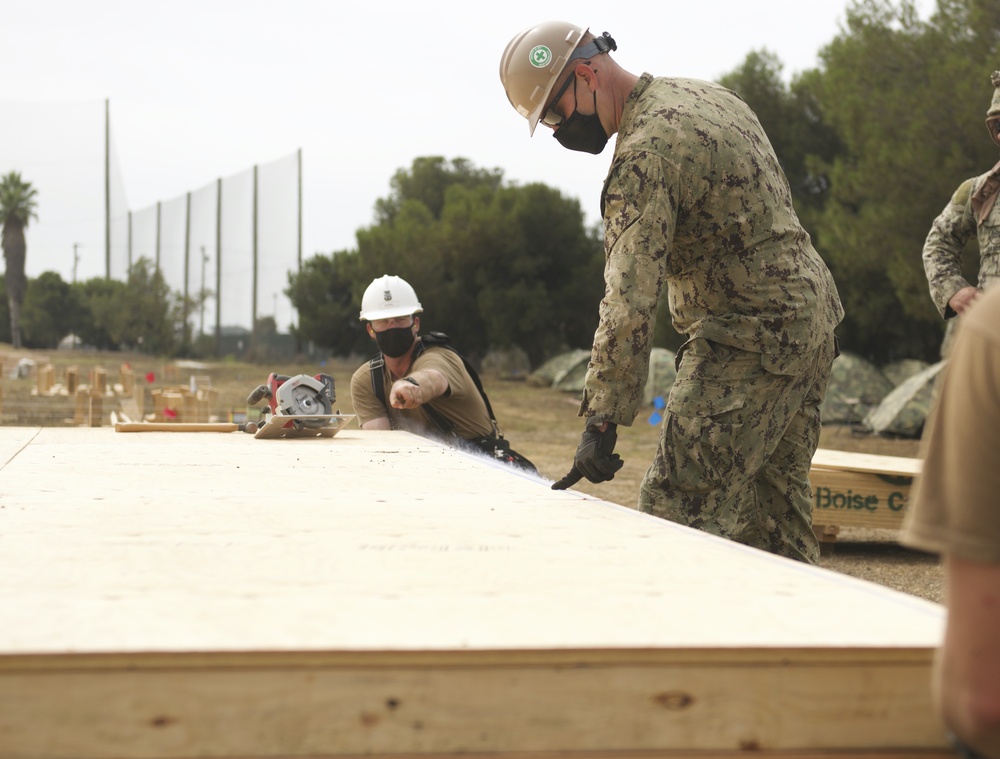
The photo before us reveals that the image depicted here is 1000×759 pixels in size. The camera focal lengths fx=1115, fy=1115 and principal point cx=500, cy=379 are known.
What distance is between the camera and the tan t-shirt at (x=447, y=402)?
5.21 meters

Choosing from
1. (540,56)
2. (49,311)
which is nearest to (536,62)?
(540,56)

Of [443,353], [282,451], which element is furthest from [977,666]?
[443,353]

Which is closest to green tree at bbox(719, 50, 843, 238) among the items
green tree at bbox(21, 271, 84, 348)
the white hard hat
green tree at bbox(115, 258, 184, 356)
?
the white hard hat

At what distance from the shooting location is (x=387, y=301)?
538cm

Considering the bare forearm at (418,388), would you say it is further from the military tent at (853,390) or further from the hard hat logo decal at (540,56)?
the military tent at (853,390)

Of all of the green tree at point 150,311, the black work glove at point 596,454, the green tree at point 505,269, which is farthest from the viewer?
the green tree at point 150,311

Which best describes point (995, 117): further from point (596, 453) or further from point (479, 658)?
point (479, 658)

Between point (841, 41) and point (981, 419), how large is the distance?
1569 cm

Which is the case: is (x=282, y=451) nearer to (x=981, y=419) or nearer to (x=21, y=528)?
(x=21, y=528)

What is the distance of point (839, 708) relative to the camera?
52.8 inches

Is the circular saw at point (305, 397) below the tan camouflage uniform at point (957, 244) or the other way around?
below

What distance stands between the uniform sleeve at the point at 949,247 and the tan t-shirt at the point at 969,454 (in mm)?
3491

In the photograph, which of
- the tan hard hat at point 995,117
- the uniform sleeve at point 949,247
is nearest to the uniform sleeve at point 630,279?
the tan hard hat at point 995,117

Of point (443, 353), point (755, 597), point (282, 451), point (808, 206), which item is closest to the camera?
point (755, 597)
